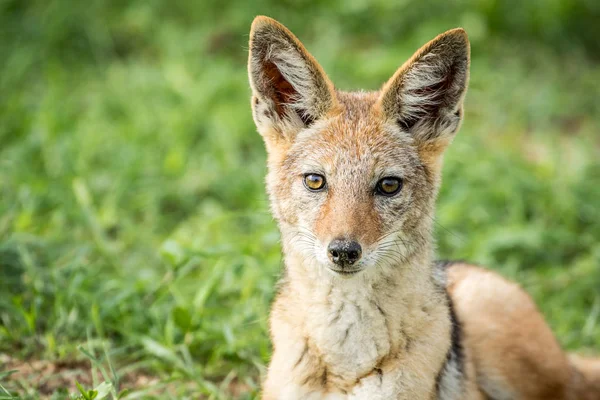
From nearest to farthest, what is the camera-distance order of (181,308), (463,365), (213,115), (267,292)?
(463,365) → (181,308) → (267,292) → (213,115)

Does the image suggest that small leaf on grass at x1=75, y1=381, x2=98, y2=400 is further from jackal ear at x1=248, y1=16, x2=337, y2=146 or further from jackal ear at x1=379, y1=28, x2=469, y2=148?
jackal ear at x1=379, y1=28, x2=469, y2=148

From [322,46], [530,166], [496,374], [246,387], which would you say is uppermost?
[322,46]

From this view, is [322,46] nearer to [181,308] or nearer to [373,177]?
[181,308]

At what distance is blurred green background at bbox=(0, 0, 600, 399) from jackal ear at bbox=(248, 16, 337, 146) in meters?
1.37

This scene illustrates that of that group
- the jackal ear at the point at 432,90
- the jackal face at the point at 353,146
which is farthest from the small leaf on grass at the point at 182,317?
the jackal ear at the point at 432,90

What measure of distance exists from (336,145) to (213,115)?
435 cm

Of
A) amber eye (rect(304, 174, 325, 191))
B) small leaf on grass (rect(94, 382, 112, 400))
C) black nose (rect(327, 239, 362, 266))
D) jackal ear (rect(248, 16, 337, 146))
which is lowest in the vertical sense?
small leaf on grass (rect(94, 382, 112, 400))

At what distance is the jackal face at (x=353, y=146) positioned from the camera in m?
3.60

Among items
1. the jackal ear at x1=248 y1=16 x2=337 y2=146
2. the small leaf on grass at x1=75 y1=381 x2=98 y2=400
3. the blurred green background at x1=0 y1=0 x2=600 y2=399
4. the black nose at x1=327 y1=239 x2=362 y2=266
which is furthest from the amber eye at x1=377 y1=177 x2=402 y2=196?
the small leaf on grass at x1=75 y1=381 x2=98 y2=400

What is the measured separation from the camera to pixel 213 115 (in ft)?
26.0

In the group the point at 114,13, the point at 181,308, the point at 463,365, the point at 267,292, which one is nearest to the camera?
the point at 463,365

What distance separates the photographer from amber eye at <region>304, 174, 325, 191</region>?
3740mm

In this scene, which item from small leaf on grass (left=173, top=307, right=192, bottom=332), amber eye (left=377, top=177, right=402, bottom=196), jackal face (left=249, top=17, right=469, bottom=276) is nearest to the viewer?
jackal face (left=249, top=17, right=469, bottom=276)

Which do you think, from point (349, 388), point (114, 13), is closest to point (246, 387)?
point (349, 388)
